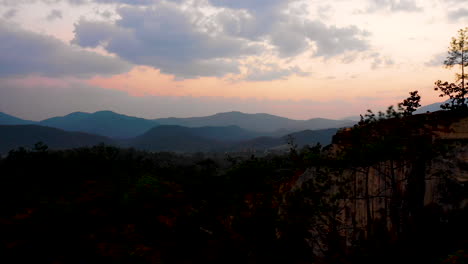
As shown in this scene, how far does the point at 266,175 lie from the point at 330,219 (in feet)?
11.4

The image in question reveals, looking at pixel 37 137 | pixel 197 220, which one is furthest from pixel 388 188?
pixel 37 137

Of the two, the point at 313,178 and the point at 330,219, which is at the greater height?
the point at 313,178

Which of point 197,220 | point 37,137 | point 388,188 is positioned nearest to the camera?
point 388,188

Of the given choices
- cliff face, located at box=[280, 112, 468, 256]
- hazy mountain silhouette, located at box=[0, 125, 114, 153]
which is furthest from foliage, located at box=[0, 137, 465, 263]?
hazy mountain silhouette, located at box=[0, 125, 114, 153]

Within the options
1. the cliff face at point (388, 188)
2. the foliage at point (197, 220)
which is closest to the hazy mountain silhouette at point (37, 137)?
the foliage at point (197, 220)

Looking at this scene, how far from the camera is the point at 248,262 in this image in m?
6.31

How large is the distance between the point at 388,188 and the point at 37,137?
20199 cm

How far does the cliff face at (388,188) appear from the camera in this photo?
21.4 ft

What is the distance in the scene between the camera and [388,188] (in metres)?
7.00

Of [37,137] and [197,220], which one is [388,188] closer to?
[197,220]

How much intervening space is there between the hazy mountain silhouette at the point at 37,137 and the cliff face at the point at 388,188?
174 meters

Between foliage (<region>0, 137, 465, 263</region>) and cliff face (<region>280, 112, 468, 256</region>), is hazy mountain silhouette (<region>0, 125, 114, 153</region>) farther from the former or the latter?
cliff face (<region>280, 112, 468, 256</region>)

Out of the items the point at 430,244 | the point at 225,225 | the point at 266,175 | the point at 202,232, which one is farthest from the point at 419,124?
the point at 202,232

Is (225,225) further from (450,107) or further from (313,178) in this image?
(450,107)
